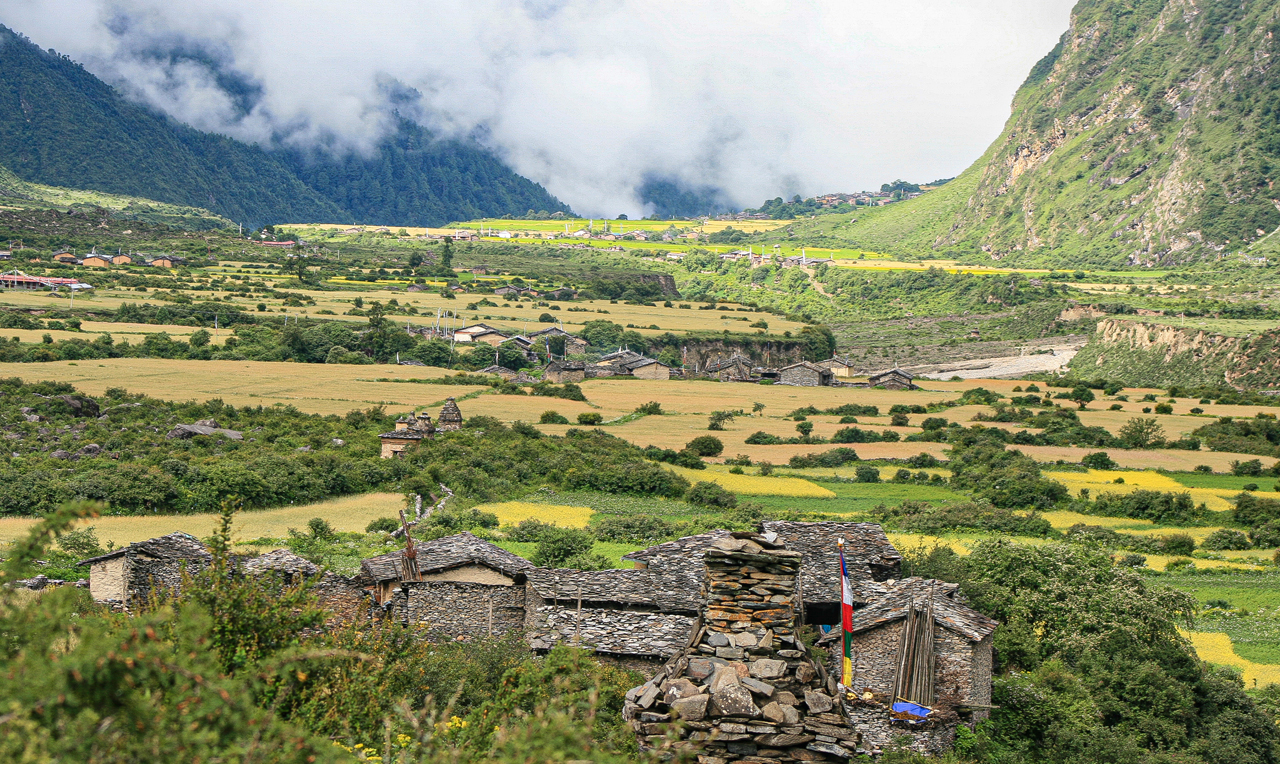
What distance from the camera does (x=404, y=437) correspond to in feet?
129

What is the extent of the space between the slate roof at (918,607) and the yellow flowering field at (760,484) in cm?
2084

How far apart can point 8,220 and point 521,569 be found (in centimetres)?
13071

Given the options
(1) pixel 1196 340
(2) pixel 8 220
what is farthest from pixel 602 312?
(2) pixel 8 220

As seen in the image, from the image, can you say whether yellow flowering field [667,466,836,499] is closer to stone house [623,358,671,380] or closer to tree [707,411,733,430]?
tree [707,411,733,430]

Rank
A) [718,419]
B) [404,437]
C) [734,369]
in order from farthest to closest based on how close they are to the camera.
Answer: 1. [734,369]
2. [718,419]
3. [404,437]

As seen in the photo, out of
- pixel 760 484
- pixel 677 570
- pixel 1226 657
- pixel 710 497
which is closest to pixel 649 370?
pixel 760 484

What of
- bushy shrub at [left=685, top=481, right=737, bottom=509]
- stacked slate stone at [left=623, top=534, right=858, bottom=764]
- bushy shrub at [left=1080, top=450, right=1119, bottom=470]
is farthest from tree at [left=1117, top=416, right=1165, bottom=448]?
stacked slate stone at [left=623, top=534, right=858, bottom=764]

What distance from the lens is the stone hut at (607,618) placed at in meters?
16.6

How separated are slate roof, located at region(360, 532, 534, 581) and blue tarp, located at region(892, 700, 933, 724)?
7.33m

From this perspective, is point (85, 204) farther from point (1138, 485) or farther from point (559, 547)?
point (559, 547)

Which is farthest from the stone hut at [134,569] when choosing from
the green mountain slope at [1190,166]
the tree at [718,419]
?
the green mountain slope at [1190,166]

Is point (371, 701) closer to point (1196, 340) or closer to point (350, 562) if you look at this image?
point (350, 562)

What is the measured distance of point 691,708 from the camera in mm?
8398

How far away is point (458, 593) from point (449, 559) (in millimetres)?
625
